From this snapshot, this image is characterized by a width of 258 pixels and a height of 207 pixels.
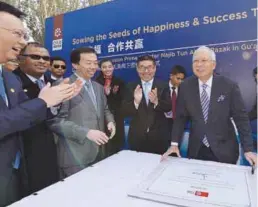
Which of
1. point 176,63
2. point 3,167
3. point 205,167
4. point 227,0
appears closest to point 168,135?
point 176,63

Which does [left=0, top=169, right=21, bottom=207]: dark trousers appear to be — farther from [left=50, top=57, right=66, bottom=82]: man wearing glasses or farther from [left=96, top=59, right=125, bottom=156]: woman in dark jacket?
[left=50, top=57, right=66, bottom=82]: man wearing glasses

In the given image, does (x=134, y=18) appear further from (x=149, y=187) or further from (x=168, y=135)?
(x=149, y=187)

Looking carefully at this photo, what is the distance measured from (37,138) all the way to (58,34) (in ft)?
4.17

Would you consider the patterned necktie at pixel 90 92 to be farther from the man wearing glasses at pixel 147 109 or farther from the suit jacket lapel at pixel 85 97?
the man wearing glasses at pixel 147 109

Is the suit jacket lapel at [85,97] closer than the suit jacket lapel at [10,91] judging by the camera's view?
No

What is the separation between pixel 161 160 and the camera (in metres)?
1.22

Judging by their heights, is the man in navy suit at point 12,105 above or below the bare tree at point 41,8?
below

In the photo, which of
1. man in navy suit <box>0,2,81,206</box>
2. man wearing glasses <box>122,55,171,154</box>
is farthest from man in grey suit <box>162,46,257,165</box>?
man in navy suit <box>0,2,81,206</box>

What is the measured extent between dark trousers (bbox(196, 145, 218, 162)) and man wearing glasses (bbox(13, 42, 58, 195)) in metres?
1.01

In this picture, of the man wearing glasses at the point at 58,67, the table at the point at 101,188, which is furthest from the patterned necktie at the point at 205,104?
the man wearing glasses at the point at 58,67

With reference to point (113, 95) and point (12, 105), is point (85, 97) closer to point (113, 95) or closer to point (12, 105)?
point (113, 95)

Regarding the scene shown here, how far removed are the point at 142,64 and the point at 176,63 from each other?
0.26 metres

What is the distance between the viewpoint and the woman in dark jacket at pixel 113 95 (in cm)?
204

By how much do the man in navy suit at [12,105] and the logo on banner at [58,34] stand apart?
1.25m
